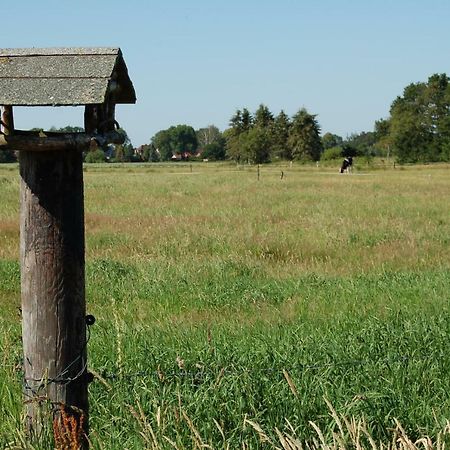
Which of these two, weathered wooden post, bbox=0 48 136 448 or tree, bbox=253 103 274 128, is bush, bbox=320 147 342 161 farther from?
weathered wooden post, bbox=0 48 136 448

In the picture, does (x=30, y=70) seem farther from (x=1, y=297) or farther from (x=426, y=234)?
(x=426, y=234)

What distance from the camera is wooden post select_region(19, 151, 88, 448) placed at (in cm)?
301

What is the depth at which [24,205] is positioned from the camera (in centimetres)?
306

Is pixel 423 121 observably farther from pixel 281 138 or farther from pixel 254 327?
pixel 254 327

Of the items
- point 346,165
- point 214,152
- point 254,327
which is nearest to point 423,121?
point 346,165

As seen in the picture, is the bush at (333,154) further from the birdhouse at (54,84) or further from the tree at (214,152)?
the birdhouse at (54,84)

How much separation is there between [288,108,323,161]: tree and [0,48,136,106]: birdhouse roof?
7607 centimetres

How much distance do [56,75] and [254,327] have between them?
3.79 meters

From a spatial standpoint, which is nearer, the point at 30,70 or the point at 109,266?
the point at 30,70

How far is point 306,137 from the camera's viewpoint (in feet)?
259

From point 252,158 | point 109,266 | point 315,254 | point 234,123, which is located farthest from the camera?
point 234,123

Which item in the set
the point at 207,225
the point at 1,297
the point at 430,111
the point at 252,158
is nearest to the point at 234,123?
the point at 252,158

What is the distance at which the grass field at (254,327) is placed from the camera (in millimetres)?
3938

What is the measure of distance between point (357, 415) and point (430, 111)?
76.6 meters
